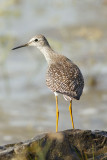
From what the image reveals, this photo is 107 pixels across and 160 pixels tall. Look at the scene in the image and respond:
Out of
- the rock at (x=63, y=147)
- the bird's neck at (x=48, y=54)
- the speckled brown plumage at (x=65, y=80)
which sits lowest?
the rock at (x=63, y=147)

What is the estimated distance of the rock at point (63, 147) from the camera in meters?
Answer: 6.09

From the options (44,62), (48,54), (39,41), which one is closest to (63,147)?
(48,54)

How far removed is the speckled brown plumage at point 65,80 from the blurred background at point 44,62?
9.62 feet

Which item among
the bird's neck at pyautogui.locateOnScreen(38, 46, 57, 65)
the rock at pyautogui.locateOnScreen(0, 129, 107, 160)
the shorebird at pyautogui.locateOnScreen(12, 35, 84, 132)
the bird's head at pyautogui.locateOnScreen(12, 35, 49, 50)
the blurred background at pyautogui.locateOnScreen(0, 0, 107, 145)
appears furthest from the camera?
the blurred background at pyautogui.locateOnScreen(0, 0, 107, 145)

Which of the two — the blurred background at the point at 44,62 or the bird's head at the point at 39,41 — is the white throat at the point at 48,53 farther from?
the blurred background at the point at 44,62

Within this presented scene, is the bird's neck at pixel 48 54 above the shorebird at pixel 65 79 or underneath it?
above

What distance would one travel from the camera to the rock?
6.09 meters

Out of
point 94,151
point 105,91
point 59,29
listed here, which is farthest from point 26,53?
point 94,151

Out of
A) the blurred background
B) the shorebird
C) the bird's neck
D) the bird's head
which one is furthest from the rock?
the blurred background

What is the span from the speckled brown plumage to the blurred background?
2932 millimetres

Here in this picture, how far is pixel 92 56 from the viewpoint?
13.3 meters

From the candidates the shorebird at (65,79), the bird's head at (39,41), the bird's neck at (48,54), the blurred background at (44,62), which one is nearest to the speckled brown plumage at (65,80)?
the shorebird at (65,79)

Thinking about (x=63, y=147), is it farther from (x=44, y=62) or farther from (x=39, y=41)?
(x=44, y=62)

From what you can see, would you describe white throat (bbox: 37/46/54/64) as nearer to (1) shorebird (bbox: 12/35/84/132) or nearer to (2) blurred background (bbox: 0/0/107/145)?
(1) shorebird (bbox: 12/35/84/132)
